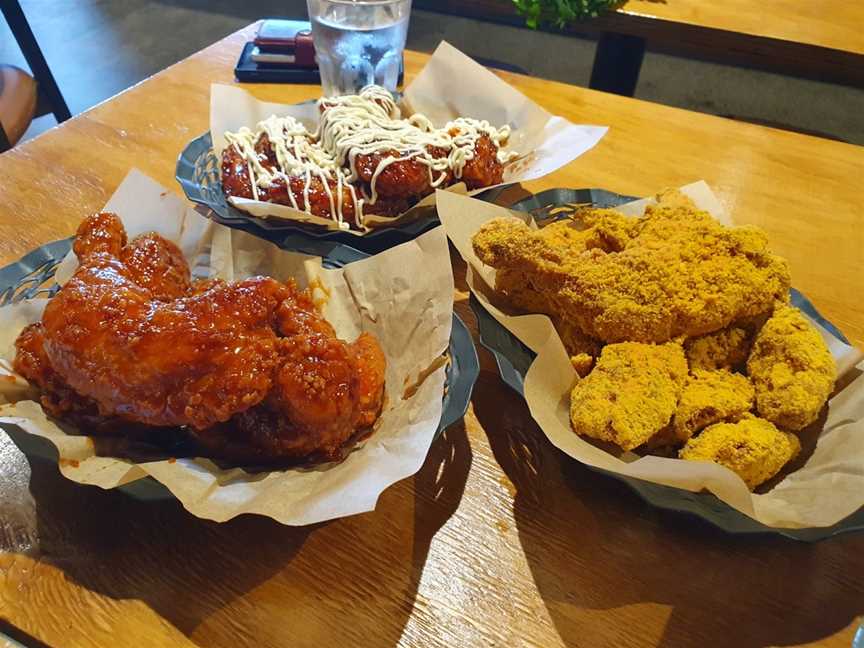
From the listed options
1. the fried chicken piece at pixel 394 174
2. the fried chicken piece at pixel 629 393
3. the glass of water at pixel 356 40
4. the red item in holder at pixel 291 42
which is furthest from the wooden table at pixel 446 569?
the red item in holder at pixel 291 42

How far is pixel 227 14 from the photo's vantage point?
5680 millimetres

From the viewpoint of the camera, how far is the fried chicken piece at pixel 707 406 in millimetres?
916

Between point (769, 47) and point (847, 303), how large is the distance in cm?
141

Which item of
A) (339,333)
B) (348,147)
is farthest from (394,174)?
(339,333)

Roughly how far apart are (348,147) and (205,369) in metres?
0.76

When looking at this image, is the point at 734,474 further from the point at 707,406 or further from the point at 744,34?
the point at 744,34

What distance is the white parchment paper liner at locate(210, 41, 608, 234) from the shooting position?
158 cm

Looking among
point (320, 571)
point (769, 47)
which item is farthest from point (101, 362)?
point (769, 47)

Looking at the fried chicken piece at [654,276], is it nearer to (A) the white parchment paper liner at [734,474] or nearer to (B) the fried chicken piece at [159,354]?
(A) the white parchment paper liner at [734,474]

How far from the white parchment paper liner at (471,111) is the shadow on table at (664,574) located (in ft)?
2.55

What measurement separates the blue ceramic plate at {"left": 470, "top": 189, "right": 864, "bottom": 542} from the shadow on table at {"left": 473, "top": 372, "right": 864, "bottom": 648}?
0.17ft

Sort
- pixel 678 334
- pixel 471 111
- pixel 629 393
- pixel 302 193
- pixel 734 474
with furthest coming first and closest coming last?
1. pixel 471 111
2. pixel 302 193
3. pixel 678 334
4. pixel 629 393
5. pixel 734 474

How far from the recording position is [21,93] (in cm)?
254

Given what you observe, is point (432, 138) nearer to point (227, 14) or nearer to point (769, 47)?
point (769, 47)
